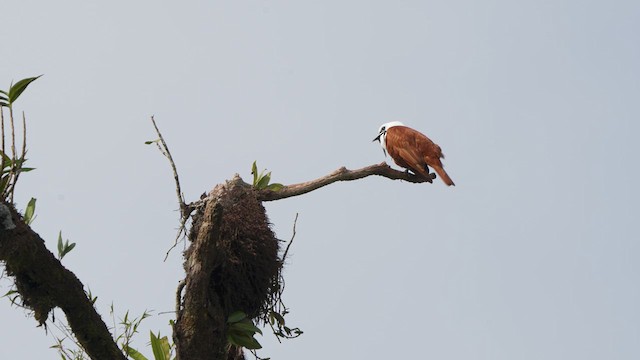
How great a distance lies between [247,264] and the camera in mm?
5410

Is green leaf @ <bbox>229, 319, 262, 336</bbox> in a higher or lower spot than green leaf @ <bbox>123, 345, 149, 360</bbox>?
A: lower

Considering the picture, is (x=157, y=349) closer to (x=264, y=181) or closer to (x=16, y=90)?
(x=264, y=181)

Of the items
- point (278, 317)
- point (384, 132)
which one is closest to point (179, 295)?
point (278, 317)

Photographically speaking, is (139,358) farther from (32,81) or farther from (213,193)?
(32,81)

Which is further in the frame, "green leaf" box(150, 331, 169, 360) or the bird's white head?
the bird's white head

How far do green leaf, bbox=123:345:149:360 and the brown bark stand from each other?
77 cm

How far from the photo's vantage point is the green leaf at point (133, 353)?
219 inches

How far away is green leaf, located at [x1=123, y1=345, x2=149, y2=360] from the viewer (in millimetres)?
5555

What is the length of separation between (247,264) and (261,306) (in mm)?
361

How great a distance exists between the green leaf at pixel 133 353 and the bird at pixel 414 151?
2.90 meters

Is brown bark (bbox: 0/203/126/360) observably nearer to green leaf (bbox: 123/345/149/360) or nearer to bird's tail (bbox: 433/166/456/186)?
green leaf (bbox: 123/345/149/360)

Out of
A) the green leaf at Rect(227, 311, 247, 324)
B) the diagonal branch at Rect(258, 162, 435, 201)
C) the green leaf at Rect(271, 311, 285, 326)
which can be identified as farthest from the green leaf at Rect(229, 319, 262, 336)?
the diagonal branch at Rect(258, 162, 435, 201)

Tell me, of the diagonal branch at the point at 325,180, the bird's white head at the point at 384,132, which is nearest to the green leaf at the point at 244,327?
the diagonal branch at the point at 325,180

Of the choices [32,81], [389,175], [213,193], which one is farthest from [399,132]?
[32,81]
